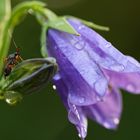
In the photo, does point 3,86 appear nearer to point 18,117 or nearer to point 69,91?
point 69,91

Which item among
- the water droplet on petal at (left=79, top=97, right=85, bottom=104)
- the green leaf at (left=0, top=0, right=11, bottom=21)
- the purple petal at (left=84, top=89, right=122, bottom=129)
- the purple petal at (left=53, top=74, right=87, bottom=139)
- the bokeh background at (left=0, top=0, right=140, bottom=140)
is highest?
the green leaf at (left=0, top=0, right=11, bottom=21)

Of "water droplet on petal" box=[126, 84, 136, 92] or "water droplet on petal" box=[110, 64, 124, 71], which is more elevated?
"water droplet on petal" box=[110, 64, 124, 71]

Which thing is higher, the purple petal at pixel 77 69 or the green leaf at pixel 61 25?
the green leaf at pixel 61 25

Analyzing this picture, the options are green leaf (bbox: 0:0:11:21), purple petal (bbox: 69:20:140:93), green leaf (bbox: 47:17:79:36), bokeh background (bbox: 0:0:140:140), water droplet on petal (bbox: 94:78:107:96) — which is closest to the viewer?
water droplet on petal (bbox: 94:78:107:96)

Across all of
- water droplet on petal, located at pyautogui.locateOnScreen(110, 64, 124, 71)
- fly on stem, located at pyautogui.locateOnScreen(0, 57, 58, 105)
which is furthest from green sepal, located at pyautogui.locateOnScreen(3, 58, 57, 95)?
water droplet on petal, located at pyautogui.locateOnScreen(110, 64, 124, 71)

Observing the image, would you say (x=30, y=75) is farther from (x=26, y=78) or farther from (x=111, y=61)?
(x=111, y=61)

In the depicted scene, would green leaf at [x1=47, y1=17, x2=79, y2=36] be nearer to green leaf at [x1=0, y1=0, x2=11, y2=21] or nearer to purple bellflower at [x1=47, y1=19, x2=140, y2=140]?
purple bellflower at [x1=47, y1=19, x2=140, y2=140]

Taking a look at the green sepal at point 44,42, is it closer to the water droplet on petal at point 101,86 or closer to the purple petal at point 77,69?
the purple petal at point 77,69

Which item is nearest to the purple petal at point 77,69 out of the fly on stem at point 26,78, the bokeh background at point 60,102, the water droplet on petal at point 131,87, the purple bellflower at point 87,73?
the purple bellflower at point 87,73
